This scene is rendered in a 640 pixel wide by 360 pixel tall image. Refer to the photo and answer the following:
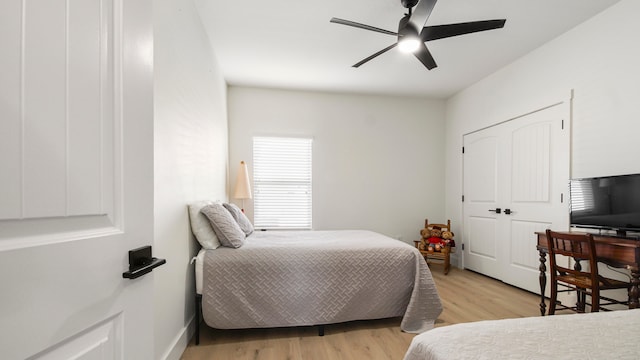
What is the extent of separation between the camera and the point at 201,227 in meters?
2.29

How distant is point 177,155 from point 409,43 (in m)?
1.96

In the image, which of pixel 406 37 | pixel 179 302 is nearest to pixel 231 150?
pixel 179 302

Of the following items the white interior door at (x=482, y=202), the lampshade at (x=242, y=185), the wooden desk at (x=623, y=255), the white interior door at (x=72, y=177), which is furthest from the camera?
the lampshade at (x=242, y=185)

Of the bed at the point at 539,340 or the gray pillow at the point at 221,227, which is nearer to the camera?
the bed at the point at 539,340

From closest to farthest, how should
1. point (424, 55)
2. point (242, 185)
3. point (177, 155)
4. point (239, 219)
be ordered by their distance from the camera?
1. point (177, 155)
2. point (424, 55)
3. point (239, 219)
4. point (242, 185)

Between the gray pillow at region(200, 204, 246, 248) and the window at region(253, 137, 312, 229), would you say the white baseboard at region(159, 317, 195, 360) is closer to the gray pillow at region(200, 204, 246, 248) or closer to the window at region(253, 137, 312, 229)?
the gray pillow at region(200, 204, 246, 248)

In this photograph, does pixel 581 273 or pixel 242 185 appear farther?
pixel 242 185

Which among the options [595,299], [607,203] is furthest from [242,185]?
[607,203]

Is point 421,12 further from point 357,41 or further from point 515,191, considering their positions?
point 515,191

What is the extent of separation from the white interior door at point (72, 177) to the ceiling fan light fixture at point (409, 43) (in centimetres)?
196

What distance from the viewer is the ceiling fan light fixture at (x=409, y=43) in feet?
7.28

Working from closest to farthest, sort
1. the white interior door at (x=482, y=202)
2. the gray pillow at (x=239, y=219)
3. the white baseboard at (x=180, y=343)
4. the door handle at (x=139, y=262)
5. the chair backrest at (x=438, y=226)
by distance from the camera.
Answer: the door handle at (x=139, y=262) < the white baseboard at (x=180, y=343) < the gray pillow at (x=239, y=219) < the white interior door at (x=482, y=202) < the chair backrest at (x=438, y=226)

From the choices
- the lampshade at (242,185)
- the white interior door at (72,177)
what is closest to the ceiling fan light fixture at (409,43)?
the white interior door at (72,177)

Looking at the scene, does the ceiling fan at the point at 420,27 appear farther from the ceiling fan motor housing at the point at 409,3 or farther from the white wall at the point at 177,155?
the white wall at the point at 177,155
